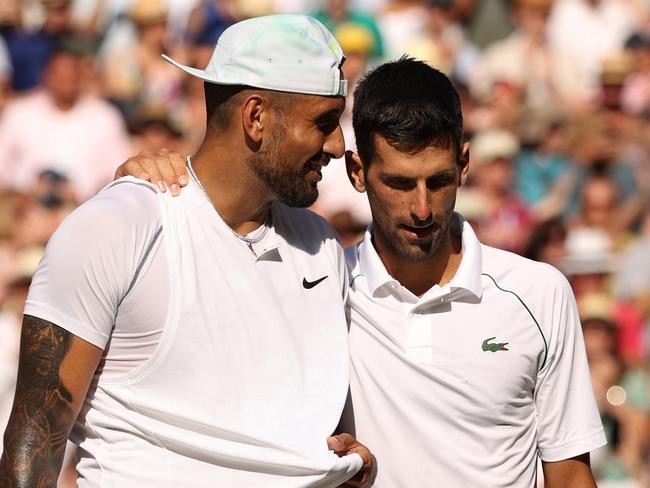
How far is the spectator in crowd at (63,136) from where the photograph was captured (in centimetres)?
932

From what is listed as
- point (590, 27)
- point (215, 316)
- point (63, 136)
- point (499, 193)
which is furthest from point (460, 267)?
point (590, 27)

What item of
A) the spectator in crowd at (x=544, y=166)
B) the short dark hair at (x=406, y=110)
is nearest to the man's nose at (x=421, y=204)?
the short dark hair at (x=406, y=110)

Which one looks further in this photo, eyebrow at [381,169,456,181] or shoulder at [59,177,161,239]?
eyebrow at [381,169,456,181]

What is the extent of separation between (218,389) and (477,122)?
6.34 m

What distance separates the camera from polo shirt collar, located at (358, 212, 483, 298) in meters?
4.05

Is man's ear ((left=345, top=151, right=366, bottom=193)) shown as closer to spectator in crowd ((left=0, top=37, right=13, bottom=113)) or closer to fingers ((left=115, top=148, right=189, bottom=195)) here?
fingers ((left=115, top=148, right=189, bottom=195))

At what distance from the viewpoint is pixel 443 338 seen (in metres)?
4.03

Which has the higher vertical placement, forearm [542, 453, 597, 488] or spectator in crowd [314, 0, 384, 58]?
spectator in crowd [314, 0, 384, 58]

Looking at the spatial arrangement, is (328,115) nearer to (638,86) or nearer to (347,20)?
(347,20)

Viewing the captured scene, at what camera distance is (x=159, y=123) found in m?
9.01

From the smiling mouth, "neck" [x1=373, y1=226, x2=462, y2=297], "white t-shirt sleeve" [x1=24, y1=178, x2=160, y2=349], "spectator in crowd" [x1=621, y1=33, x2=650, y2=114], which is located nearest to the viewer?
"white t-shirt sleeve" [x1=24, y1=178, x2=160, y2=349]

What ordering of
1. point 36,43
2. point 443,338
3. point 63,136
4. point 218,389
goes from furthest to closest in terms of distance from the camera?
point 36,43
point 63,136
point 443,338
point 218,389

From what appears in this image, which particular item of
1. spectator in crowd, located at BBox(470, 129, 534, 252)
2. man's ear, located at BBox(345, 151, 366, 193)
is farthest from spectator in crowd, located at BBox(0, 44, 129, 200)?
man's ear, located at BBox(345, 151, 366, 193)

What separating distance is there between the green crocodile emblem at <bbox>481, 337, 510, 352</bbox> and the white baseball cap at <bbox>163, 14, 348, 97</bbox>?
859 millimetres
